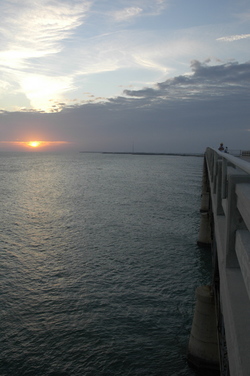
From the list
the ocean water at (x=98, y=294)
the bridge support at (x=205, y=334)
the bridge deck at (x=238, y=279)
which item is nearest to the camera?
the bridge deck at (x=238, y=279)

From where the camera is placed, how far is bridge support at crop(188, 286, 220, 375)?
8211 mm

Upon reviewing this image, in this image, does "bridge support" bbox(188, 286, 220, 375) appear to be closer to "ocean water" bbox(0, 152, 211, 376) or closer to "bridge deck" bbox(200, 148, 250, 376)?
"ocean water" bbox(0, 152, 211, 376)

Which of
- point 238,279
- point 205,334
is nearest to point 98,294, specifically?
point 205,334

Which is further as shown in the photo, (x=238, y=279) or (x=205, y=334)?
(x=205, y=334)

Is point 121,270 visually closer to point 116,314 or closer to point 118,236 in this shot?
point 116,314

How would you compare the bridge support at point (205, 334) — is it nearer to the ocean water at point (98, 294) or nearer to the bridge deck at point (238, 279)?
the ocean water at point (98, 294)

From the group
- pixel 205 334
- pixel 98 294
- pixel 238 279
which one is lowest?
pixel 98 294

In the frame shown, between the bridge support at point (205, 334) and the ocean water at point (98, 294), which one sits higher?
the bridge support at point (205, 334)

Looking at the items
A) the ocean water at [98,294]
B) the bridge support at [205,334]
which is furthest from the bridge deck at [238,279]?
the ocean water at [98,294]

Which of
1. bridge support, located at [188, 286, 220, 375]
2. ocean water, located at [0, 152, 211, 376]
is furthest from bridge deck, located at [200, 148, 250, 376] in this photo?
ocean water, located at [0, 152, 211, 376]

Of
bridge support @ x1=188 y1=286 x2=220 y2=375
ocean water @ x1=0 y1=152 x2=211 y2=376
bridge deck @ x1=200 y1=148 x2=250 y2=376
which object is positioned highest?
bridge deck @ x1=200 y1=148 x2=250 y2=376

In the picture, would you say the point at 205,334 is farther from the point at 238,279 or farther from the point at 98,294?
the point at 98,294

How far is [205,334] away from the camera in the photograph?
8398 millimetres

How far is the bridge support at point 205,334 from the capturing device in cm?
821
